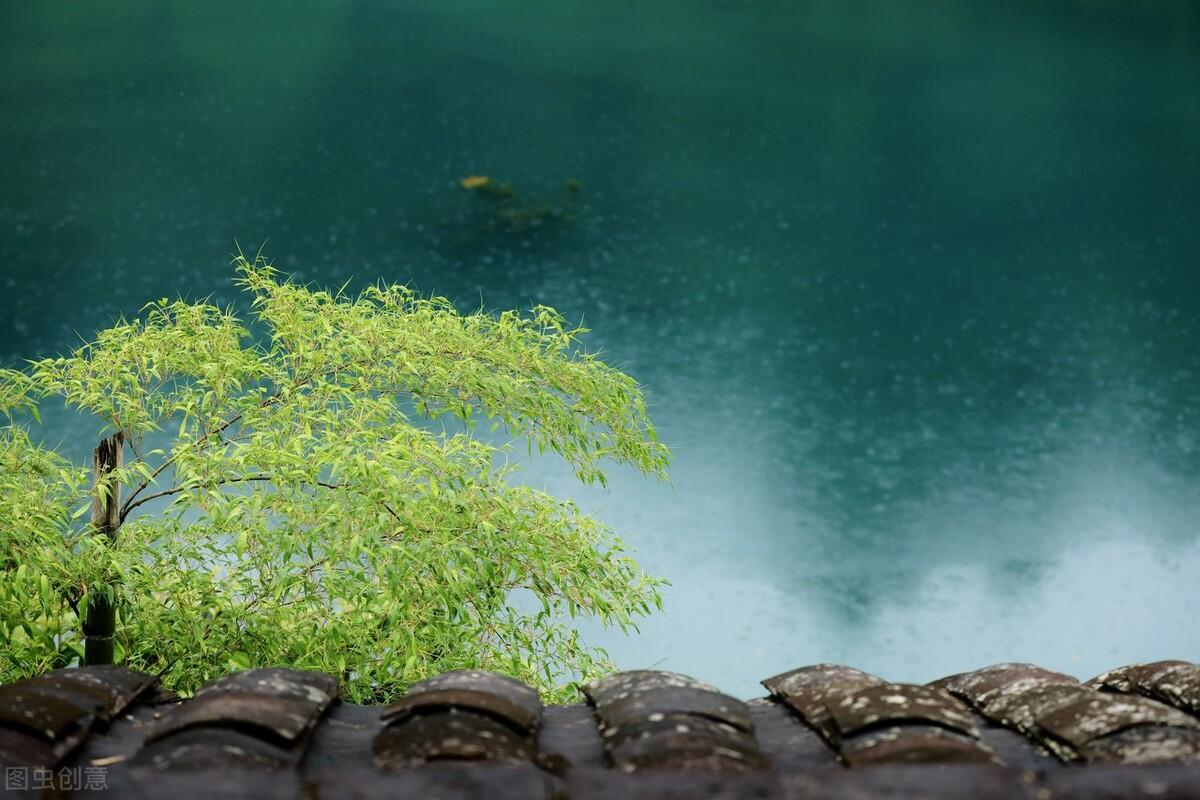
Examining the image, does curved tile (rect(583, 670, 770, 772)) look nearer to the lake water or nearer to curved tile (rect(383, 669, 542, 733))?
curved tile (rect(383, 669, 542, 733))

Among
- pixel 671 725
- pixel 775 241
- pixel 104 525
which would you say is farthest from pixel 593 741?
pixel 775 241

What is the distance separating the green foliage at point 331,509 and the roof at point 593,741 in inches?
67.5

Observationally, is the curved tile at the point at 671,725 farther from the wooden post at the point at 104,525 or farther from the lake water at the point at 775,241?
the lake water at the point at 775,241

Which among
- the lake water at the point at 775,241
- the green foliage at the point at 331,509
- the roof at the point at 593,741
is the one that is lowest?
the roof at the point at 593,741

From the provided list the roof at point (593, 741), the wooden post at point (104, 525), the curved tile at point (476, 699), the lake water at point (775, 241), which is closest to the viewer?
the roof at point (593, 741)

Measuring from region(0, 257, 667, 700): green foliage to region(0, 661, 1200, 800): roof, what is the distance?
1.72 meters

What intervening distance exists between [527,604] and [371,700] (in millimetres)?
4168

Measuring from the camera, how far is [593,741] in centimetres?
116

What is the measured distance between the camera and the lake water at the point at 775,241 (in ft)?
26.7

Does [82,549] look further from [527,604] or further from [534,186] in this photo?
[534,186]

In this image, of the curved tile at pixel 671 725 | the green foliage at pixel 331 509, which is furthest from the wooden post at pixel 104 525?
the curved tile at pixel 671 725

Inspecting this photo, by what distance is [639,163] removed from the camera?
575 inches

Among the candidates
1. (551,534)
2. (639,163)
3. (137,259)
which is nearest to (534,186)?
(639,163)

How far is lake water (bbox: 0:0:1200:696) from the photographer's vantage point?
8.14 meters
